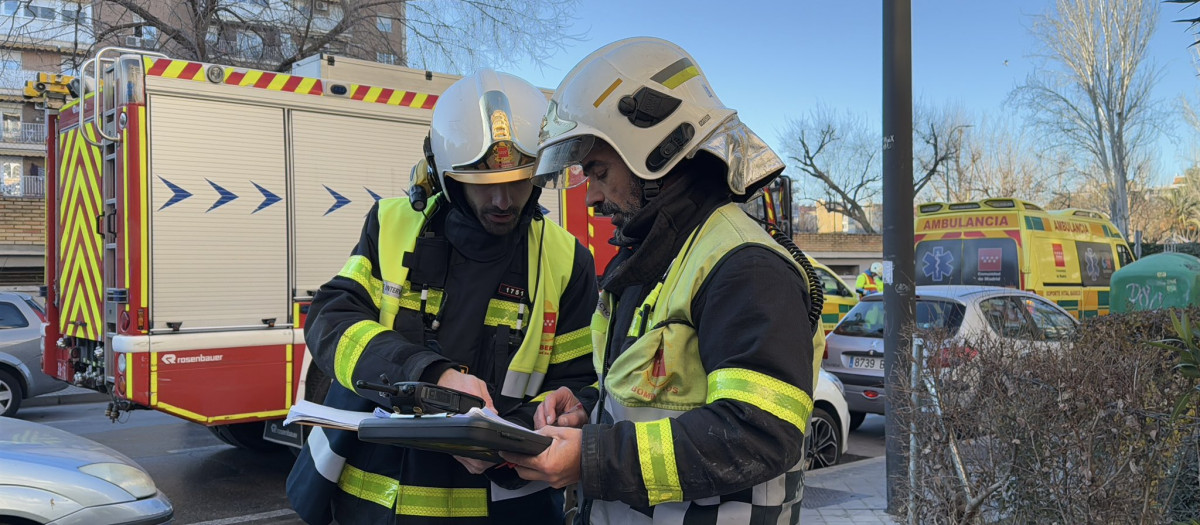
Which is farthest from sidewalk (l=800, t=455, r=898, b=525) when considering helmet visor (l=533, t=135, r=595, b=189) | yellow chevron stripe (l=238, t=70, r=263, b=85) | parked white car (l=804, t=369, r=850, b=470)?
yellow chevron stripe (l=238, t=70, r=263, b=85)

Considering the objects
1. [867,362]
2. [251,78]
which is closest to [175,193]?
[251,78]

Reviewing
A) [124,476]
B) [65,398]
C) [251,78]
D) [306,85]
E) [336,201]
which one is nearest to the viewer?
[124,476]

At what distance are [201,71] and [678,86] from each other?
5380mm

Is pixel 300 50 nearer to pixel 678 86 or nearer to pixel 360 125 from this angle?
pixel 360 125

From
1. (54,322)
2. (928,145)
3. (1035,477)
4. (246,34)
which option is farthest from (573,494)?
(928,145)

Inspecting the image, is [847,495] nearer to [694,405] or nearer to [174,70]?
[694,405]

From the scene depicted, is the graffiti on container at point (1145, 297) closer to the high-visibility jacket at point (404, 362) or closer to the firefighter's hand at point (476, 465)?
the high-visibility jacket at point (404, 362)

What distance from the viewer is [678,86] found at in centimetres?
192

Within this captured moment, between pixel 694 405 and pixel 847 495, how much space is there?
5008 mm

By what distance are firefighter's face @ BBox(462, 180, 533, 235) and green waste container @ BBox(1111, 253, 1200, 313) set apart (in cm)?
658

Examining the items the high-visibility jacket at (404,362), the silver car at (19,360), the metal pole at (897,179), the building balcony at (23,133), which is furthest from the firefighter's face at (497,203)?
the building balcony at (23,133)

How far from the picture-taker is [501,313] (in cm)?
260

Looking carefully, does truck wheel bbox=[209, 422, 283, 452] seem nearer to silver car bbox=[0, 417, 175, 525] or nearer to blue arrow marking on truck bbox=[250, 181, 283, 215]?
blue arrow marking on truck bbox=[250, 181, 283, 215]

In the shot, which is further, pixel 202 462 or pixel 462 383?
pixel 202 462
